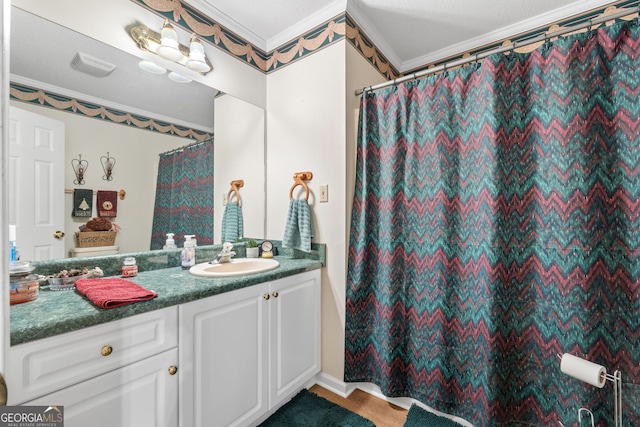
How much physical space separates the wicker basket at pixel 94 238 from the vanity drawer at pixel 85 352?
2.08 feet

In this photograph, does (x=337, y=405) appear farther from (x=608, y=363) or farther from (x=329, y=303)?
(x=608, y=363)

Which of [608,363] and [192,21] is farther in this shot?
[192,21]

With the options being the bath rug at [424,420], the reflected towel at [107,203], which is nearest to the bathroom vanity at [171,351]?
the reflected towel at [107,203]

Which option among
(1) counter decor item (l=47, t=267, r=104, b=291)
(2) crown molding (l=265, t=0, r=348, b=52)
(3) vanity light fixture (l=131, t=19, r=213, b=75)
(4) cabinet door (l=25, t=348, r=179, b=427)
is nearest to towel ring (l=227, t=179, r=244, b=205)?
(3) vanity light fixture (l=131, t=19, r=213, b=75)

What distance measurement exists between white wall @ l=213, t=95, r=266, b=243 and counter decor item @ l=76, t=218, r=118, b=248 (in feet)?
2.07

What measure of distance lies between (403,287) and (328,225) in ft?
2.04

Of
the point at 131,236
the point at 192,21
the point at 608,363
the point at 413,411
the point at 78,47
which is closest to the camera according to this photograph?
the point at 608,363

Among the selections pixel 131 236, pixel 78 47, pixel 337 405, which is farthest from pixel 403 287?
pixel 78 47

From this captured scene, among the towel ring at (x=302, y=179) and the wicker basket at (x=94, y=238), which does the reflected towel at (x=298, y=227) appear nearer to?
the towel ring at (x=302, y=179)

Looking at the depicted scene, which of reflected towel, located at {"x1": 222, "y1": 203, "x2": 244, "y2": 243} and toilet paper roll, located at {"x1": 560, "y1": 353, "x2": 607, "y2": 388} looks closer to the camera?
toilet paper roll, located at {"x1": 560, "y1": 353, "x2": 607, "y2": 388}

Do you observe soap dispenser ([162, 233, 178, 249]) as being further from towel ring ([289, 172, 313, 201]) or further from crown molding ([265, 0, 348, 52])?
crown molding ([265, 0, 348, 52])

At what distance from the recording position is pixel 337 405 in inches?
66.1

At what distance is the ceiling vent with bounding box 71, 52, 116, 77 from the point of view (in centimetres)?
133

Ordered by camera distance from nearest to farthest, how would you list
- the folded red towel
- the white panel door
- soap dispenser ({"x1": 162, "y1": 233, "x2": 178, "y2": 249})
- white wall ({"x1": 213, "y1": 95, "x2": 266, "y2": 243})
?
the folded red towel, the white panel door, soap dispenser ({"x1": 162, "y1": 233, "x2": 178, "y2": 249}), white wall ({"x1": 213, "y1": 95, "x2": 266, "y2": 243})
